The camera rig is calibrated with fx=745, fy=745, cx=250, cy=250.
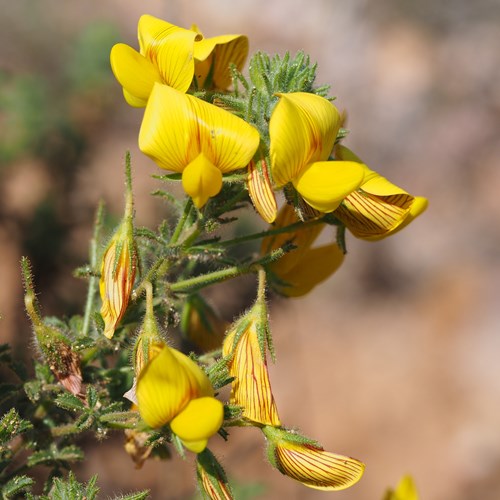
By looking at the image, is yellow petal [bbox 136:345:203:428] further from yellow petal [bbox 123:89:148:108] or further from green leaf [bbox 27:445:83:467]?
yellow petal [bbox 123:89:148:108]

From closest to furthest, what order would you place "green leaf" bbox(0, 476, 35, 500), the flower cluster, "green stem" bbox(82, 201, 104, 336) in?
1. the flower cluster
2. "green leaf" bbox(0, 476, 35, 500)
3. "green stem" bbox(82, 201, 104, 336)

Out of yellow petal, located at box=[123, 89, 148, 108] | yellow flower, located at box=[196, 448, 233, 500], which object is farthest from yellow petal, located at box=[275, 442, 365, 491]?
yellow petal, located at box=[123, 89, 148, 108]

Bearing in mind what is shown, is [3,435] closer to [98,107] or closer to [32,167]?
[32,167]

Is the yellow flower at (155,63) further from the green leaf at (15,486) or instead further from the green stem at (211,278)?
the green leaf at (15,486)

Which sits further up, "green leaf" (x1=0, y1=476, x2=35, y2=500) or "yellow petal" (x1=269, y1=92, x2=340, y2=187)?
"yellow petal" (x1=269, y1=92, x2=340, y2=187)

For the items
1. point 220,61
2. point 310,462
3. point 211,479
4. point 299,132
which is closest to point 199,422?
point 211,479
